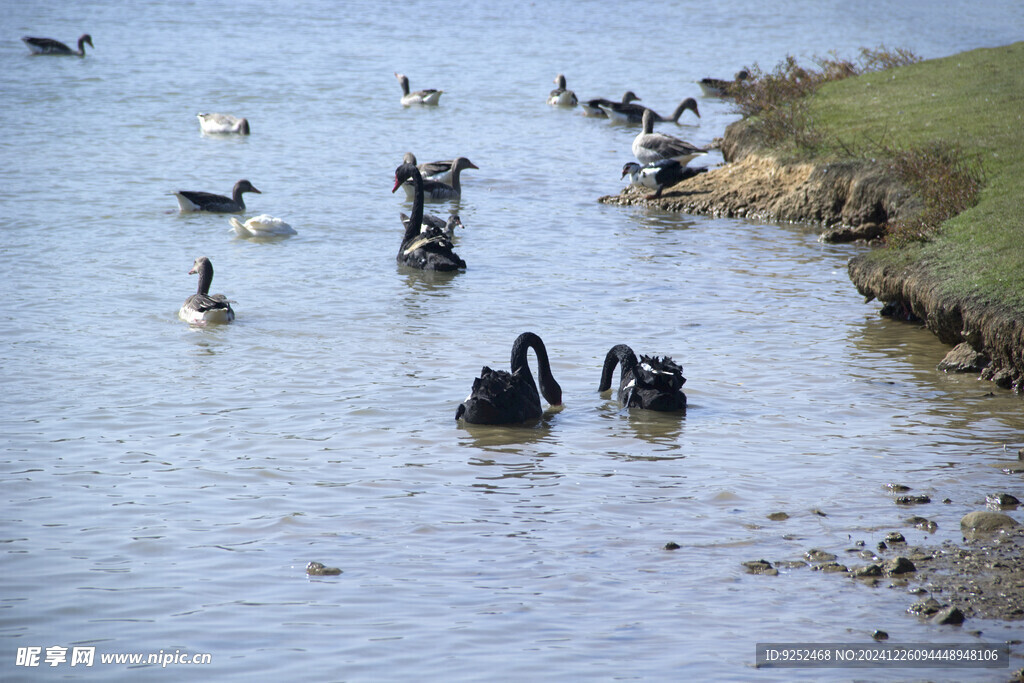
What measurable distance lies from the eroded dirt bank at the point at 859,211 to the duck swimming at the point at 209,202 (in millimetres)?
6693

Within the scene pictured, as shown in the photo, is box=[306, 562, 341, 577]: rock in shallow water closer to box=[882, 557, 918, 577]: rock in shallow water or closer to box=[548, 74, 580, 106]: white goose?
box=[882, 557, 918, 577]: rock in shallow water

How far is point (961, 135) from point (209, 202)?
12.1 metres

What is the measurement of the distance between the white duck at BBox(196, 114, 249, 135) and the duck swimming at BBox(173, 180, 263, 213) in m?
7.56

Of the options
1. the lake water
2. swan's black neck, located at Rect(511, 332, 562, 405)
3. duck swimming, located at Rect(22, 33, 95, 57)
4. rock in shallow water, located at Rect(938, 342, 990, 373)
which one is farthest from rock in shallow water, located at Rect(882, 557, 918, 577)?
duck swimming, located at Rect(22, 33, 95, 57)

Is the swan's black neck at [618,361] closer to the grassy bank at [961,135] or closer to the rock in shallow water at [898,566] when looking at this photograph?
the grassy bank at [961,135]

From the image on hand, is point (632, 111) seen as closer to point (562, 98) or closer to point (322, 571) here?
point (562, 98)

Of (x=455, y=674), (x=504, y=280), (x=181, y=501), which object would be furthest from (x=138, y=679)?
(x=504, y=280)

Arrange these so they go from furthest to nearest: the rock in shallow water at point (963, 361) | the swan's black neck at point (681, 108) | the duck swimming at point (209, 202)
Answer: the swan's black neck at point (681, 108), the duck swimming at point (209, 202), the rock in shallow water at point (963, 361)

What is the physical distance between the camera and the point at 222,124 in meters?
25.0

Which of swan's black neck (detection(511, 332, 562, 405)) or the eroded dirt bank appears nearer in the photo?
swan's black neck (detection(511, 332, 562, 405))

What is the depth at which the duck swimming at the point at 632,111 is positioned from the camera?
28875 millimetres

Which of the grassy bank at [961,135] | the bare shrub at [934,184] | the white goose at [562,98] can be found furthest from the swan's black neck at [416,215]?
the white goose at [562,98]

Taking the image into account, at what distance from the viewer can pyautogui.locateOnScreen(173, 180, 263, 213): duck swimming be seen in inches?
687

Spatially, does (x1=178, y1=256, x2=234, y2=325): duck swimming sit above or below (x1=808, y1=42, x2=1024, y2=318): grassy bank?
below
